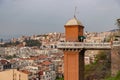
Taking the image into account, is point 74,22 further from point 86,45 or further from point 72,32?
point 86,45

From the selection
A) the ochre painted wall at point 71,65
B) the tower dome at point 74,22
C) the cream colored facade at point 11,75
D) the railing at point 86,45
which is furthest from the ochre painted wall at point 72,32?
the cream colored facade at point 11,75

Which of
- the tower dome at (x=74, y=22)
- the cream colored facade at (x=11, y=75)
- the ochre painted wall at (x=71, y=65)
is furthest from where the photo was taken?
the cream colored facade at (x=11, y=75)

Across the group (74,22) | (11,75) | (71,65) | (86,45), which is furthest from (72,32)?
(11,75)

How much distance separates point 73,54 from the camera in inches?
714

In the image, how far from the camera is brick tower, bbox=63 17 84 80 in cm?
1800

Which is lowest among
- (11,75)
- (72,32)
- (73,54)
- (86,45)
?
(11,75)

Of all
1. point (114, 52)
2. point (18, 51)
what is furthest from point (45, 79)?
point (18, 51)

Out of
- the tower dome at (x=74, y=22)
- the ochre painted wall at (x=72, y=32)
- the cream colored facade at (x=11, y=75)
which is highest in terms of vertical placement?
the tower dome at (x=74, y=22)

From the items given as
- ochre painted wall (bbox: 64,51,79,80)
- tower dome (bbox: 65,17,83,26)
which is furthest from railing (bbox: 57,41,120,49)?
tower dome (bbox: 65,17,83,26)

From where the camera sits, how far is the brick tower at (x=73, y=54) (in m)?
18.0

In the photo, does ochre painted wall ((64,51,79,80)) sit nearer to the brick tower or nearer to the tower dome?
the brick tower

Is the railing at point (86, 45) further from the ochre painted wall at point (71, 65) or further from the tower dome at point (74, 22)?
the tower dome at point (74, 22)

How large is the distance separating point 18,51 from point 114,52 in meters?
91.1

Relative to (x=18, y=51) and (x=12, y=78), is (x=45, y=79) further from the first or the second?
(x=18, y=51)
